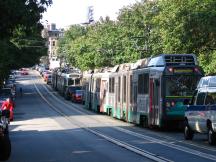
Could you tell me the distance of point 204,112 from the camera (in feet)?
78.1

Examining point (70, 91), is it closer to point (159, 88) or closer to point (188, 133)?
point (159, 88)

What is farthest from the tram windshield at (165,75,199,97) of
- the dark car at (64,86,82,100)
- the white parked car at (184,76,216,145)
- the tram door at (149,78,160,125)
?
the dark car at (64,86,82,100)

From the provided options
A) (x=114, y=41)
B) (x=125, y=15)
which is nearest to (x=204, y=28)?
(x=125, y=15)

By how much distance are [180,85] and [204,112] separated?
822cm

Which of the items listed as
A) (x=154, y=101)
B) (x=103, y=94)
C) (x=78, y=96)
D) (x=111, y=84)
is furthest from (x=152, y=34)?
(x=154, y=101)

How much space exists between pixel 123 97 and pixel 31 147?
59.0ft

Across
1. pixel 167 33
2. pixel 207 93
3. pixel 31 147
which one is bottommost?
pixel 31 147

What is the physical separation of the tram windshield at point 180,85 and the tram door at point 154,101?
2.04ft

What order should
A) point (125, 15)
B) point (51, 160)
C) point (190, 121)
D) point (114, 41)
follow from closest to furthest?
1. point (51, 160)
2. point (190, 121)
3. point (125, 15)
4. point (114, 41)

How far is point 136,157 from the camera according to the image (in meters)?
18.6

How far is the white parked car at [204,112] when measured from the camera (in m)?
22.9

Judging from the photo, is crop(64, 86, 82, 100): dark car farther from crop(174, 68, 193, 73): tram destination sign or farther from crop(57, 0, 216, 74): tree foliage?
crop(174, 68, 193, 73): tram destination sign

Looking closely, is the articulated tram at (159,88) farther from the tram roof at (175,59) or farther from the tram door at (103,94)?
the tram door at (103,94)

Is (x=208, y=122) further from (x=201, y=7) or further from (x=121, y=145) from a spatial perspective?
(x=201, y=7)
